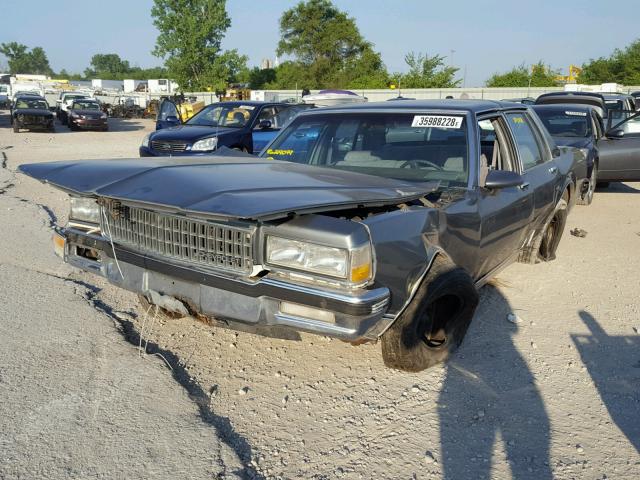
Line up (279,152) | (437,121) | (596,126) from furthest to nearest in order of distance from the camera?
(596,126) < (279,152) < (437,121)

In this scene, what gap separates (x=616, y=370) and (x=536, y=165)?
80.5 inches

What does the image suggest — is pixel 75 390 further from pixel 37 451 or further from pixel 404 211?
pixel 404 211

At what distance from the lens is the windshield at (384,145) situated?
3.87m

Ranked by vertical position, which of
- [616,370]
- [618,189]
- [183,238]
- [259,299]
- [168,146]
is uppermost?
[168,146]

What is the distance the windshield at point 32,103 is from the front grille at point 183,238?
25678 mm

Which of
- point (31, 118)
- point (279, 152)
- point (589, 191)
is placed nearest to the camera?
point (279, 152)

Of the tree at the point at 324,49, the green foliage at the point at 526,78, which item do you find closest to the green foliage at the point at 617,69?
the green foliage at the point at 526,78

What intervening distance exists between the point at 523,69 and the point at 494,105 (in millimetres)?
52892

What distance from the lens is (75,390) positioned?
3125 millimetres

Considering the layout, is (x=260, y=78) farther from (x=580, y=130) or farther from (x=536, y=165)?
(x=536, y=165)

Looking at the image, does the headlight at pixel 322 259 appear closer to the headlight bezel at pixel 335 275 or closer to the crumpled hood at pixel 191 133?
the headlight bezel at pixel 335 275

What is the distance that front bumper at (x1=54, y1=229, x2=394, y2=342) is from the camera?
2641 millimetres

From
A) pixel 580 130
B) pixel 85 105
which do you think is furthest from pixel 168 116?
pixel 85 105

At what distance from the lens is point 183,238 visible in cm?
296
